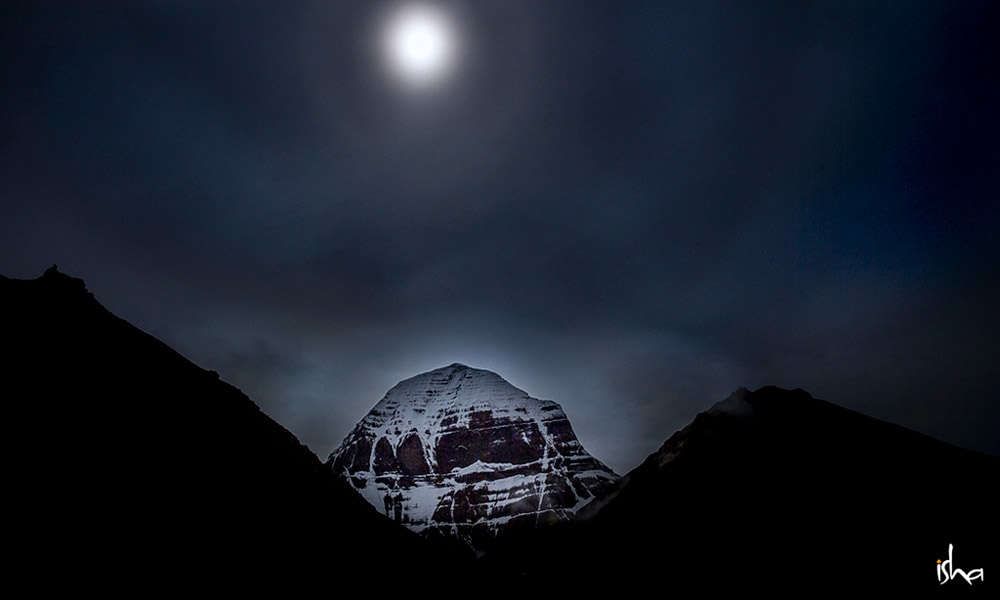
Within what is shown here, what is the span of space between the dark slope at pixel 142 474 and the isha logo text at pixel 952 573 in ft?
124

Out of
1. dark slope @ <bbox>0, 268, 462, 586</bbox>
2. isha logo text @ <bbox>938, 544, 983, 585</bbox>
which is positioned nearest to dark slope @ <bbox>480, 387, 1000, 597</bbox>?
isha logo text @ <bbox>938, 544, 983, 585</bbox>

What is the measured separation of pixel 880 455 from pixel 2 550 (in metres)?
55.8

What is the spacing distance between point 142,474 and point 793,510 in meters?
45.6

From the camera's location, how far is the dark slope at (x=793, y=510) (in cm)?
2695

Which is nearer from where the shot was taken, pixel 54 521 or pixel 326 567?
pixel 54 521

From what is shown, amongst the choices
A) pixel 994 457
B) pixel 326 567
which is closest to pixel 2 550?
pixel 326 567

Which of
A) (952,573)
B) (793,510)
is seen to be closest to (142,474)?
(793,510)

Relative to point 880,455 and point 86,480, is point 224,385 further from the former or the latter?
point 880,455

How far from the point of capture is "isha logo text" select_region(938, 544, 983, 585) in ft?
80.7

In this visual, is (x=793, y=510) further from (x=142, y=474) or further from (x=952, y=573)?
(x=142, y=474)

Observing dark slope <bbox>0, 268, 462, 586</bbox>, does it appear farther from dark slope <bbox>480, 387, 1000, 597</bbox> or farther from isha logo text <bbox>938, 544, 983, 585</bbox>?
isha logo text <bbox>938, 544, 983, 585</bbox>

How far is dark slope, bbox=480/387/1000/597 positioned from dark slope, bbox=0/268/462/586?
839 inches

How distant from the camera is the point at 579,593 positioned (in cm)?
3288

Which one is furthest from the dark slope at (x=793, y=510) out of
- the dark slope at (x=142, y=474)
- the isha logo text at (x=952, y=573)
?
the dark slope at (x=142, y=474)
